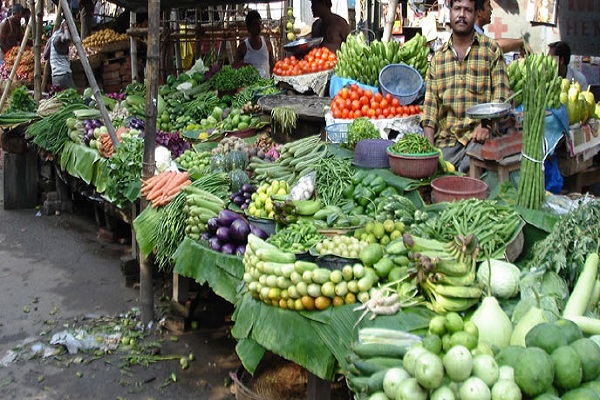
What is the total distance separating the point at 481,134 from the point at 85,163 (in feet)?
14.5

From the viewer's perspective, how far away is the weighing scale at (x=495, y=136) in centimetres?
474

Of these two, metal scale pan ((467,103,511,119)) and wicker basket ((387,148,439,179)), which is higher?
metal scale pan ((467,103,511,119))

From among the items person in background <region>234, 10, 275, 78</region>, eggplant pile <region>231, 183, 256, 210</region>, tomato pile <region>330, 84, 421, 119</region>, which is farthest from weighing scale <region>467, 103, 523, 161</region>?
person in background <region>234, 10, 275, 78</region>

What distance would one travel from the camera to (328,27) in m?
8.65

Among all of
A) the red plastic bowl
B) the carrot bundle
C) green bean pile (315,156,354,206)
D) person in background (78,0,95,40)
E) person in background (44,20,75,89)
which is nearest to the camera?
the red plastic bowl

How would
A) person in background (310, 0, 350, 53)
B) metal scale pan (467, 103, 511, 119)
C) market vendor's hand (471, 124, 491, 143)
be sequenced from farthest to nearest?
person in background (310, 0, 350, 53) → market vendor's hand (471, 124, 491, 143) → metal scale pan (467, 103, 511, 119)

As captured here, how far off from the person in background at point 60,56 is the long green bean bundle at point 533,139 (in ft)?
27.6

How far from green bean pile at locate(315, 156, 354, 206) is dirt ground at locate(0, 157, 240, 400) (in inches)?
55.2

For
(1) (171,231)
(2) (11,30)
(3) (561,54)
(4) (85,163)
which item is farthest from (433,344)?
(2) (11,30)

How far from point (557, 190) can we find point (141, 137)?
4.12 metres

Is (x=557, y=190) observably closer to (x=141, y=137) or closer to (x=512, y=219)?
(x=512, y=219)

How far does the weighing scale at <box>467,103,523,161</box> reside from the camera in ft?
15.5

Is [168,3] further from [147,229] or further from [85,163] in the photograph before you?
[147,229]

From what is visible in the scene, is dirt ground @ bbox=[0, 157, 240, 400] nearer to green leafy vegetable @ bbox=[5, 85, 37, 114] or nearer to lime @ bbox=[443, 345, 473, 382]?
lime @ bbox=[443, 345, 473, 382]
